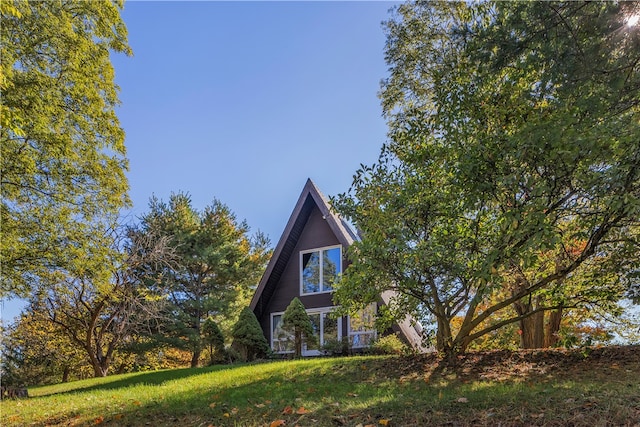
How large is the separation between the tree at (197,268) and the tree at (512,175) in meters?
14.4

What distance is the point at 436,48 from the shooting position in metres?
11.6

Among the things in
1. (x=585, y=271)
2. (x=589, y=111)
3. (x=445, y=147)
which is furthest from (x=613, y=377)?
(x=445, y=147)

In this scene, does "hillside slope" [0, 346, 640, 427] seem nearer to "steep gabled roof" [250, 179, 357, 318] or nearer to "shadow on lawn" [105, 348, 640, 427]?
"shadow on lawn" [105, 348, 640, 427]

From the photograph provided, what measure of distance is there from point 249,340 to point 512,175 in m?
11.3

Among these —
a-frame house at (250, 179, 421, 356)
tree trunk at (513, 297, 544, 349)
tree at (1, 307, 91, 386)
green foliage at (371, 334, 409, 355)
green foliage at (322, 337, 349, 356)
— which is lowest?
tree at (1, 307, 91, 386)

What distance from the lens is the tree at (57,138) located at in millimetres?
8727

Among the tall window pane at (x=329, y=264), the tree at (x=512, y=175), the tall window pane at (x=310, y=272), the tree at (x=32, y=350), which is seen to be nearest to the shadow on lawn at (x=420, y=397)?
the tree at (x=512, y=175)

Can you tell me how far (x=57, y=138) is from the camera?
915 centimetres

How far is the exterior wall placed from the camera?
1562 cm

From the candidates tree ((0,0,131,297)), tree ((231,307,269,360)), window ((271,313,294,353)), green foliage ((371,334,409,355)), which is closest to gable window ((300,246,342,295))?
window ((271,313,294,353))

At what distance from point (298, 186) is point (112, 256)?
797 cm

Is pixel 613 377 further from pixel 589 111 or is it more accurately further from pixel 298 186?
pixel 298 186

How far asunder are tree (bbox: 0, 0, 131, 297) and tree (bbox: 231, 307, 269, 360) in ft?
19.2

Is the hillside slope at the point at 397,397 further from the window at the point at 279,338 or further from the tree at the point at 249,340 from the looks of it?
the window at the point at 279,338
